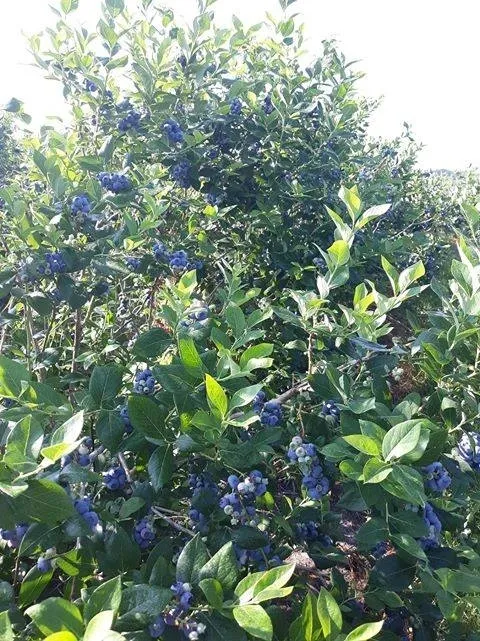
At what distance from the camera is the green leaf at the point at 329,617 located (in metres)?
0.90

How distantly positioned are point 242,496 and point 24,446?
1.69 feet

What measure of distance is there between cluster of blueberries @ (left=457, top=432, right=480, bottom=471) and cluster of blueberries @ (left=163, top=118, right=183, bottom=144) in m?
1.63

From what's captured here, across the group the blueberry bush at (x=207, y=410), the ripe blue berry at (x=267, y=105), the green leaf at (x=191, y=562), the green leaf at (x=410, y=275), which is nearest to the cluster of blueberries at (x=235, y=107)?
the blueberry bush at (x=207, y=410)

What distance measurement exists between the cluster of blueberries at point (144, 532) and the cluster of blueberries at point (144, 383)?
29 cm

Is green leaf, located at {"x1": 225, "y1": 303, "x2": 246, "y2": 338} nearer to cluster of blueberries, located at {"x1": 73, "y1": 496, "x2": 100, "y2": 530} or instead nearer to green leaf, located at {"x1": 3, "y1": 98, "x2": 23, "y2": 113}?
cluster of blueberries, located at {"x1": 73, "y1": 496, "x2": 100, "y2": 530}

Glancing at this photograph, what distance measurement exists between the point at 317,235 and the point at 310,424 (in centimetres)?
180

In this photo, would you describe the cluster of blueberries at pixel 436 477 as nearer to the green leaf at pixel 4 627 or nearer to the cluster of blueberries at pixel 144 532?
the cluster of blueberries at pixel 144 532

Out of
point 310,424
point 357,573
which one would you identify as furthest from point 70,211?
point 357,573

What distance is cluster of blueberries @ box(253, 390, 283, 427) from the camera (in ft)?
4.28

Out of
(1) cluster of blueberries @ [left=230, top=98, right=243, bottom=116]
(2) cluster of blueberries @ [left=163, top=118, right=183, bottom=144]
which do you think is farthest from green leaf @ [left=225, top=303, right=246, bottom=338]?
(1) cluster of blueberries @ [left=230, top=98, right=243, bottom=116]

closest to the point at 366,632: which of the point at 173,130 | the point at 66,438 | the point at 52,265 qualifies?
the point at 66,438

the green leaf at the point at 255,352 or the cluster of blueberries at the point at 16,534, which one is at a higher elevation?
the green leaf at the point at 255,352

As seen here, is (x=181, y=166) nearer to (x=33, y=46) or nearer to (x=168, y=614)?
(x=33, y=46)

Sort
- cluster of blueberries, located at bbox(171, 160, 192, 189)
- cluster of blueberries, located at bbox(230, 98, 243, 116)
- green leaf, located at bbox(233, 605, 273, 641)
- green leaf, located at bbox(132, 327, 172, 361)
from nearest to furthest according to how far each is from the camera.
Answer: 1. green leaf, located at bbox(233, 605, 273, 641)
2. green leaf, located at bbox(132, 327, 172, 361)
3. cluster of blueberries, located at bbox(171, 160, 192, 189)
4. cluster of blueberries, located at bbox(230, 98, 243, 116)
